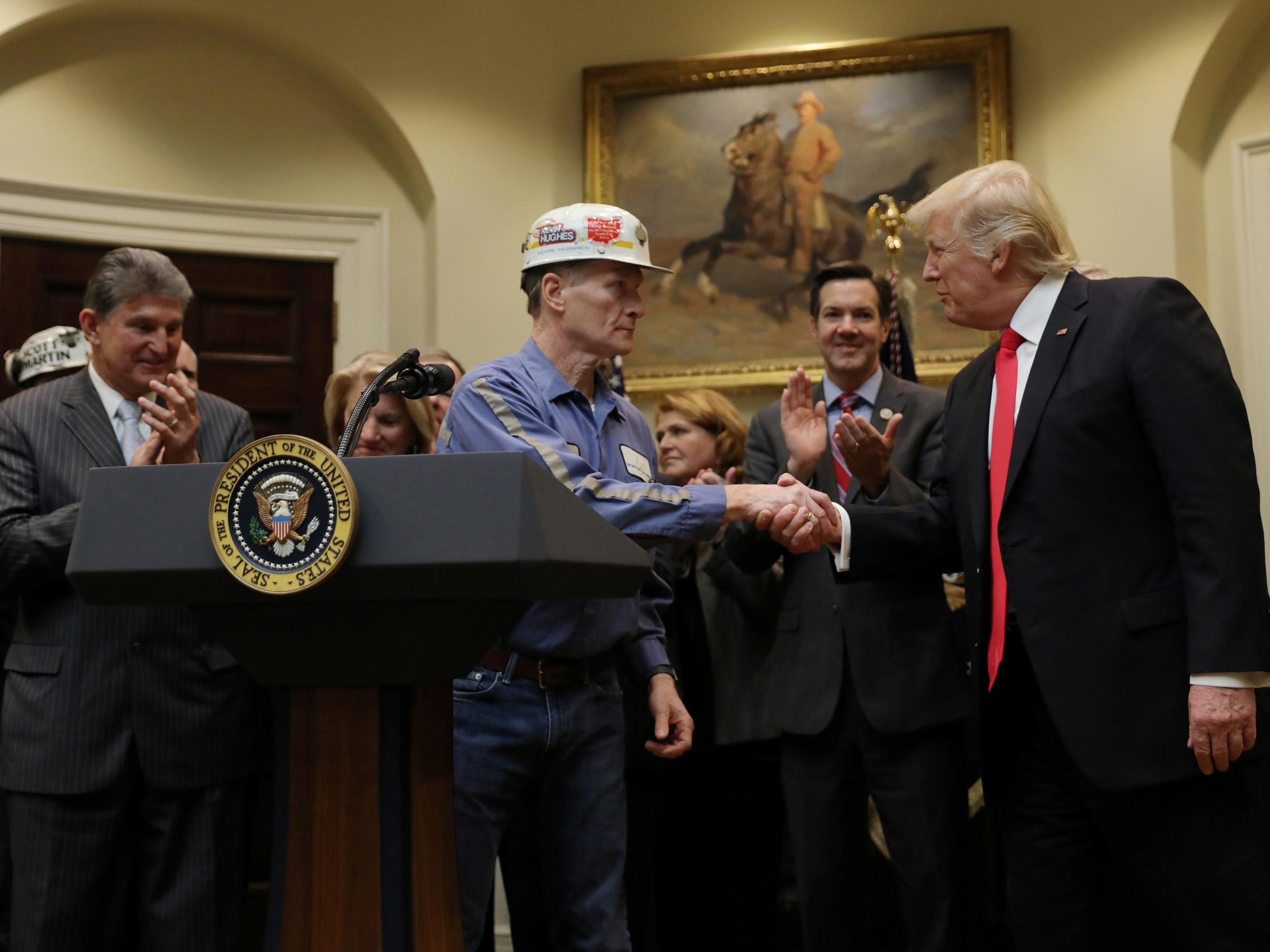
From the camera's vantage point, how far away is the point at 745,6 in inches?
209

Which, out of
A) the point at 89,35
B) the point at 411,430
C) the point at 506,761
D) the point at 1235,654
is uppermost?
the point at 89,35

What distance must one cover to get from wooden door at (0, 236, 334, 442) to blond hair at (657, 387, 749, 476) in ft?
6.20

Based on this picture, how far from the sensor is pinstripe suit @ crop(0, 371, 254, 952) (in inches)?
104

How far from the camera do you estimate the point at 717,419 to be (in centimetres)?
385

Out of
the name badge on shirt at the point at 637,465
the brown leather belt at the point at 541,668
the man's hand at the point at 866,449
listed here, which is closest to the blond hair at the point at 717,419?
the man's hand at the point at 866,449

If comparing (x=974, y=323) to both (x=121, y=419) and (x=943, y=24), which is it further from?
(x=943, y=24)

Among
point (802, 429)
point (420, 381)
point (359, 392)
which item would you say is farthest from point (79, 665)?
point (802, 429)

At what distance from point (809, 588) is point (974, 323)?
84 centimetres

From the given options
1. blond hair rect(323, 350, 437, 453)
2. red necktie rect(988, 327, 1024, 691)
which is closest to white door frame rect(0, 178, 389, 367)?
blond hair rect(323, 350, 437, 453)

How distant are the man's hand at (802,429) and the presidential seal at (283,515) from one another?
168 cm

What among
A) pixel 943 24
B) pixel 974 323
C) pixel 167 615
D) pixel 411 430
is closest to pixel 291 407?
pixel 411 430

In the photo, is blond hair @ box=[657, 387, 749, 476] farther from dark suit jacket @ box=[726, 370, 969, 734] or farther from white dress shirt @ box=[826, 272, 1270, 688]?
white dress shirt @ box=[826, 272, 1270, 688]

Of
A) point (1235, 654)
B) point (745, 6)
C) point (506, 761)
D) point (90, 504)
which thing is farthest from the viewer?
point (745, 6)

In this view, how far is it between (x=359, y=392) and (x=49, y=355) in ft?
3.99
